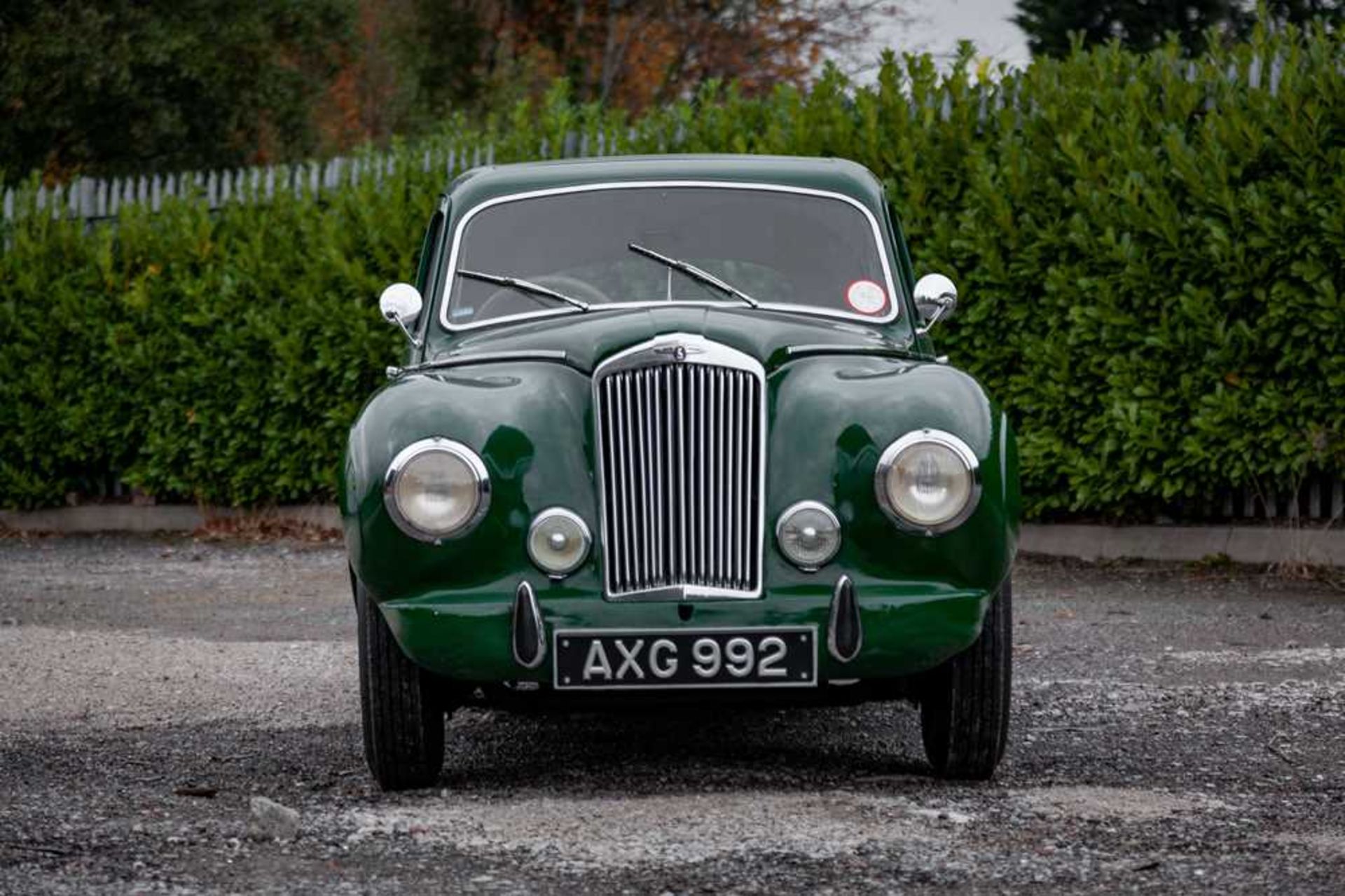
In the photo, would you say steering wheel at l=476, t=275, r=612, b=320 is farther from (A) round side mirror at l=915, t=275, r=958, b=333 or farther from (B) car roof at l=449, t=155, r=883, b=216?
(A) round side mirror at l=915, t=275, r=958, b=333

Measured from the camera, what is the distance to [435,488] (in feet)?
16.5

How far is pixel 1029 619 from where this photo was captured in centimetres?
916

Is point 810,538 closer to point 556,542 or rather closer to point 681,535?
point 681,535

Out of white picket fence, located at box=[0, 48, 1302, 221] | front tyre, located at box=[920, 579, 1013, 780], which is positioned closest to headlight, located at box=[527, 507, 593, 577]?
front tyre, located at box=[920, 579, 1013, 780]

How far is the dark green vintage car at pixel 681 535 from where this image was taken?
4.95 m

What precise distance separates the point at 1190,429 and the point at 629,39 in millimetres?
20834

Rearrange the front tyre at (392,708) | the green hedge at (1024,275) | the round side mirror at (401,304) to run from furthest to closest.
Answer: the green hedge at (1024,275) → the round side mirror at (401,304) → the front tyre at (392,708)

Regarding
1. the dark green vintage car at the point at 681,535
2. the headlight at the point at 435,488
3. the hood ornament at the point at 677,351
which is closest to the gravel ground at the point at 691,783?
the dark green vintage car at the point at 681,535

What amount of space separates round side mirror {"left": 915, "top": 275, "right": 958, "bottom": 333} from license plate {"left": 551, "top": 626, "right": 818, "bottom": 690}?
180 centimetres

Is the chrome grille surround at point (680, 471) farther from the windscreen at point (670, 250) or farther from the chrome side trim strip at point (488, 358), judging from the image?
the windscreen at point (670, 250)

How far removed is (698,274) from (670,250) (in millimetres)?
223

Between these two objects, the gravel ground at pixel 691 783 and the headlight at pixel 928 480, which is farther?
the headlight at pixel 928 480

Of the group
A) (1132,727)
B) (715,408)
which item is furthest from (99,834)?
(1132,727)

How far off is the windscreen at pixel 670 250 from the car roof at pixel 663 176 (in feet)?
0.17
